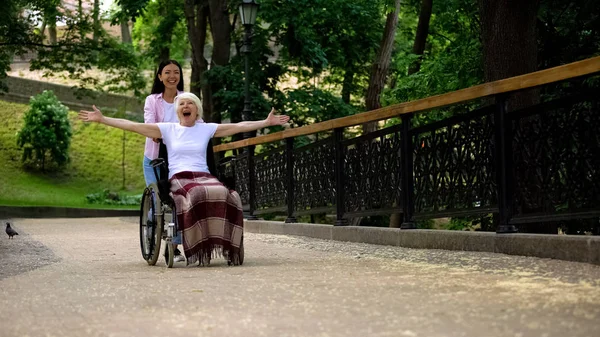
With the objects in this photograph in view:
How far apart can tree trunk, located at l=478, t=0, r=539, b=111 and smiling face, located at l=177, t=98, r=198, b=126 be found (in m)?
4.68

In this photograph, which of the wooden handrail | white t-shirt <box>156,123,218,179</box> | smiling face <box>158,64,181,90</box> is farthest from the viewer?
smiling face <box>158,64,181,90</box>

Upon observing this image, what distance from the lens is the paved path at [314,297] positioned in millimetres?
5254

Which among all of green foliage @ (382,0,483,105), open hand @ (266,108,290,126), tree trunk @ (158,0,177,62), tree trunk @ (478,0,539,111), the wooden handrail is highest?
tree trunk @ (158,0,177,62)

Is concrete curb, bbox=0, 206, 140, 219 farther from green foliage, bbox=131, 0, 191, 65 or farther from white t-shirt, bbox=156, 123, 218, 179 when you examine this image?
white t-shirt, bbox=156, 123, 218, 179

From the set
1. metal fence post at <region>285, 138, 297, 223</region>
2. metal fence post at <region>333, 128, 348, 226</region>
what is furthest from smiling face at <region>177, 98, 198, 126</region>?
metal fence post at <region>285, 138, 297, 223</region>

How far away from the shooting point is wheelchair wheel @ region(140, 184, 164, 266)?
9.95 m

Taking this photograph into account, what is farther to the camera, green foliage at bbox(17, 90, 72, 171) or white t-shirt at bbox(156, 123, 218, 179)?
green foliage at bbox(17, 90, 72, 171)

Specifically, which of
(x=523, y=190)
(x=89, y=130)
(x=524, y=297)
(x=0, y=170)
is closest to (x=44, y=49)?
(x=0, y=170)

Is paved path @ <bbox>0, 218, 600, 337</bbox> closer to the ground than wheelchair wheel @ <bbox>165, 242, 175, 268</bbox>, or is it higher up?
closer to the ground

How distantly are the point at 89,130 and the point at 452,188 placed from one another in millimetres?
50110

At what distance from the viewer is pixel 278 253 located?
37.5ft

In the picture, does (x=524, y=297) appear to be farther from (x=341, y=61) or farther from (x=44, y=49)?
(x=44, y=49)

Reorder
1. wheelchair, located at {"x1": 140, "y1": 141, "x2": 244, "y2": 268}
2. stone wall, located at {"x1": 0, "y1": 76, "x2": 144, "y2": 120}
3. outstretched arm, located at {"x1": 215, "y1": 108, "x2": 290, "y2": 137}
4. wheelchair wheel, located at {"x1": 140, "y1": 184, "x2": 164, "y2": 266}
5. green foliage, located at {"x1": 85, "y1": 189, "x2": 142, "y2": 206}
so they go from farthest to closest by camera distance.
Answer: stone wall, located at {"x1": 0, "y1": 76, "x2": 144, "y2": 120} < green foliage, located at {"x1": 85, "y1": 189, "x2": 142, "y2": 206} < outstretched arm, located at {"x1": 215, "y1": 108, "x2": 290, "y2": 137} < wheelchair wheel, located at {"x1": 140, "y1": 184, "x2": 164, "y2": 266} < wheelchair, located at {"x1": 140, "y1": 141, "x2": 244, "y2": 268}

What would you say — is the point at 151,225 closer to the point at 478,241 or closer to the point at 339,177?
the point at 478,241
